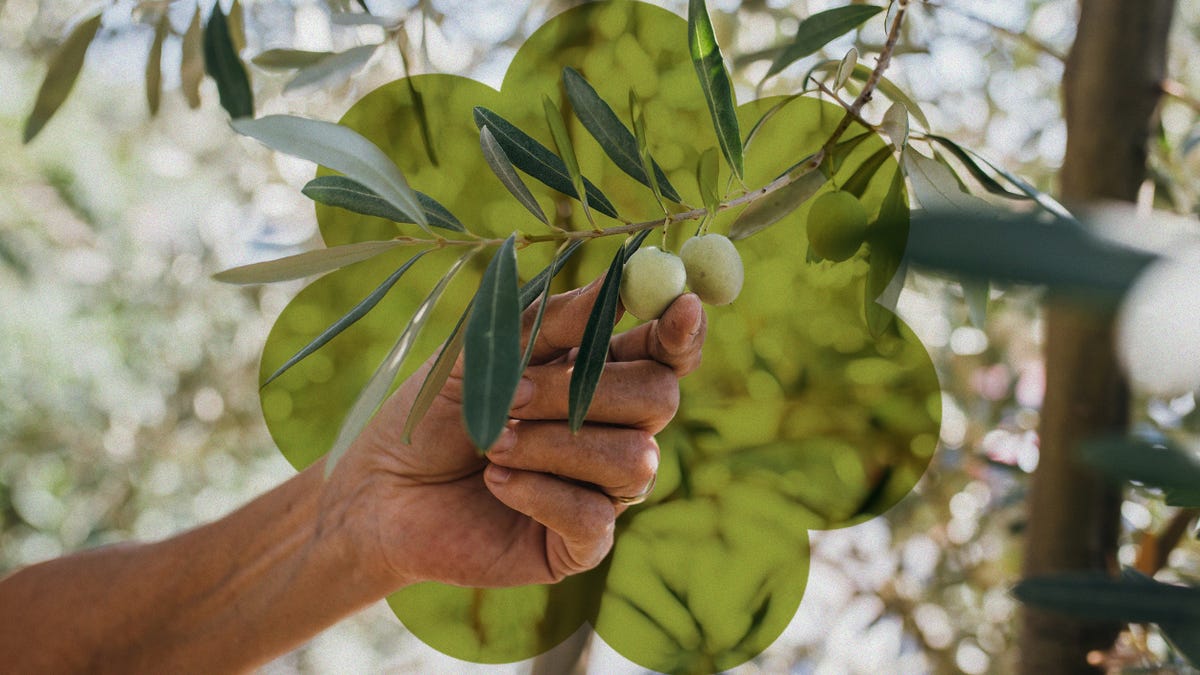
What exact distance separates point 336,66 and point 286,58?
15 centimetres

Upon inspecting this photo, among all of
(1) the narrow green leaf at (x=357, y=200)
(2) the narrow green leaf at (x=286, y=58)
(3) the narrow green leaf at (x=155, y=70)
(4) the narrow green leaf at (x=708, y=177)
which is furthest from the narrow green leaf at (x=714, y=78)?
(3) the narrow green leaf at (x=155, y=70)

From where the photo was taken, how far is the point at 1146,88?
831mm

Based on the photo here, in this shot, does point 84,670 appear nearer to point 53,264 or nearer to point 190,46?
point 190,46

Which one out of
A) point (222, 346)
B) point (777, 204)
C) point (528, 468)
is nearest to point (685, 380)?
point (528, 468)

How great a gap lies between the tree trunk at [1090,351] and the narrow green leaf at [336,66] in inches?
23.8

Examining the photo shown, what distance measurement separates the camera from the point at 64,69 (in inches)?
28.6

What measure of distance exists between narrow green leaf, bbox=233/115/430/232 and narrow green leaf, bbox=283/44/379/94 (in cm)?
23

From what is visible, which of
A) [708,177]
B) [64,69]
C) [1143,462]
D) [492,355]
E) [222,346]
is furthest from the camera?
[222,346]

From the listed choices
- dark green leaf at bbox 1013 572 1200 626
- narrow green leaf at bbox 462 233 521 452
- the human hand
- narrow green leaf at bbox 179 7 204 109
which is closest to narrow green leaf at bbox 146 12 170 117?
narrow green leaf at bbox 179 7 204 109

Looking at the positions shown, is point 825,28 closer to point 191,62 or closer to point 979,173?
point 979,173

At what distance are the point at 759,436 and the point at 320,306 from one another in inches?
18.4

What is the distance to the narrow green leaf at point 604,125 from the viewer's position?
485 millimetres

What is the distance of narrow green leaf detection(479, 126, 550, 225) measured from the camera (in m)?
0.46

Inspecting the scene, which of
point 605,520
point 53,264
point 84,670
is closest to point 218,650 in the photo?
point 84,670
